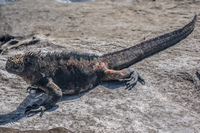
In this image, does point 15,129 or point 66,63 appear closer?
point 15,129

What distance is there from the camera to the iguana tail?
467 cm

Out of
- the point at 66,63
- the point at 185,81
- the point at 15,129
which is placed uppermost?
the point at 66,63

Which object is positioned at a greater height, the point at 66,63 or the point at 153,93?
the point at 66,63

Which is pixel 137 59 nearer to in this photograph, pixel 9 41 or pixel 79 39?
pixel 79 39

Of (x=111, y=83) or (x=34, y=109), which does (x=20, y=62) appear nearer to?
(x=34, y=109)

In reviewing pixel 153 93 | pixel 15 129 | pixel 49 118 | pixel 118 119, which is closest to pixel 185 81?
pixel 153 93

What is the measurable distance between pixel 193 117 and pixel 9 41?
5.69 m

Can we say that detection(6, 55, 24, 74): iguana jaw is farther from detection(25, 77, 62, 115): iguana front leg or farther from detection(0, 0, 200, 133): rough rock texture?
detection(0, 0, 200, 133): rough rock texture

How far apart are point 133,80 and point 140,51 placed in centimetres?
108

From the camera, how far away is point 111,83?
4.30 m

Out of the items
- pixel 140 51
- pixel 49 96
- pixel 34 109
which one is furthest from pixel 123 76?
pixel 34 109

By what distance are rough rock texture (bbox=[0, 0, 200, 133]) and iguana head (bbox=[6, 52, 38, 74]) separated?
0.64m

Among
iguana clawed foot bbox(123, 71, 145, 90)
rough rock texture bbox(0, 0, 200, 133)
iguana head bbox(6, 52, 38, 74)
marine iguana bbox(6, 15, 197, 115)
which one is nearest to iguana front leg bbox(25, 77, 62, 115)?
marine iguana bbox(6, 15, 197, 115)

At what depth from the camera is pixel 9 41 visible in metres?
6.64
